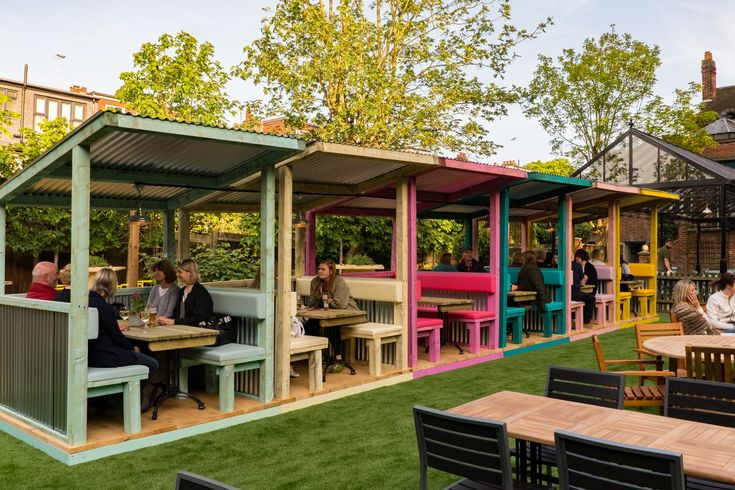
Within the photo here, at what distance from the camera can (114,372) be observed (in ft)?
16.7

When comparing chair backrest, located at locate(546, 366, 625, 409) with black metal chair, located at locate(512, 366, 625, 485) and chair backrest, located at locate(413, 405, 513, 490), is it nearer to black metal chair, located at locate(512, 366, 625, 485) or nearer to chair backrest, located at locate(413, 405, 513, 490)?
black metal chair, located at locate(512, 366, 625, 485)

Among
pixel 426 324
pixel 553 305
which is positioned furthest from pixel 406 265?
pixel 553 305

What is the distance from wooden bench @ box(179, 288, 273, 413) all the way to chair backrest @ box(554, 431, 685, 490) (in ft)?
12.7

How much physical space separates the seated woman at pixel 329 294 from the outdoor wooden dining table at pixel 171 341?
2.03m

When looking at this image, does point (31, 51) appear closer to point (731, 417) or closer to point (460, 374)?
point (460, 374)

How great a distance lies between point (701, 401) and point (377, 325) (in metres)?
4.48

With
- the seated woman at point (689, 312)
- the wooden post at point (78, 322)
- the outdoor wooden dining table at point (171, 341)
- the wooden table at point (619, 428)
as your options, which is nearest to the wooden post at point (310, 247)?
the outdoor wooden dining table at point (171, 341)

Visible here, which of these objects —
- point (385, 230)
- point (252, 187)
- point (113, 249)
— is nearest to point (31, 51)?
point (113, 249)

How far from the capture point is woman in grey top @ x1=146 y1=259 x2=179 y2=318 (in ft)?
22.6

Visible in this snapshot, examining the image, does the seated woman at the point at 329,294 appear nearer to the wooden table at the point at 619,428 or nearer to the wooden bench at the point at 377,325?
the wooden bench at the point at 377,325

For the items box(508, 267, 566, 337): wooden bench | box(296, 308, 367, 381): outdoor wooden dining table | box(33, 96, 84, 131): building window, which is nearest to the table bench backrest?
box(296, 308, 367, 381): outdoor wooden dining table

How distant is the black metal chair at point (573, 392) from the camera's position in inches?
147

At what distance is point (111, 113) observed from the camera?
15.5 ft

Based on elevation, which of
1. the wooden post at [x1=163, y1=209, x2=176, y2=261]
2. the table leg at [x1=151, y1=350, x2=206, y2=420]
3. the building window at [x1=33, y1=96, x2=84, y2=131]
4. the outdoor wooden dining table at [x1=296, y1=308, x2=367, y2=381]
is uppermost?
the building window at [x1=33, y1=96, x2=84, y2=131]
